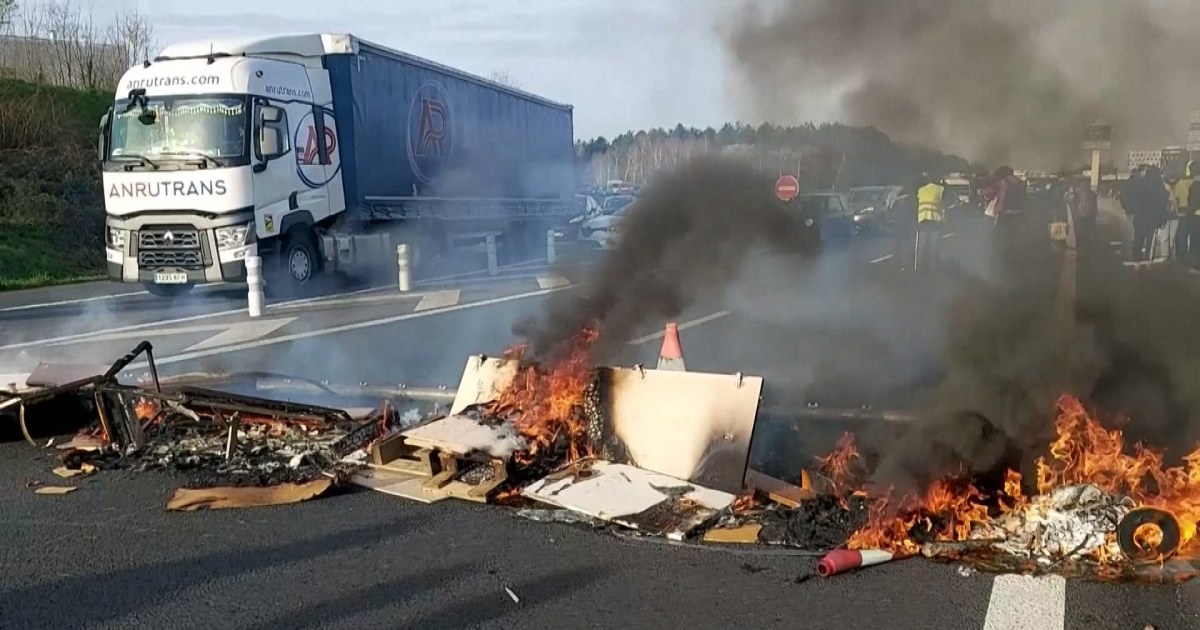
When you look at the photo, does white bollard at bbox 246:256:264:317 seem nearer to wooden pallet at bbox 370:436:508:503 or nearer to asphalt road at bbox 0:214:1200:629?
asphalt road at bbox 0:214:1200:629

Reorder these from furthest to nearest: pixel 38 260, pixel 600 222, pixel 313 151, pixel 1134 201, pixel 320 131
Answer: pixel 600 222 → pixel 38 260 → pixel 1134 201 → pixel 320 131 → pixel 313 151

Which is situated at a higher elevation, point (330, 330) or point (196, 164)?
point (196, 164)

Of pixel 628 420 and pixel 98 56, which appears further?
pixel 98 56

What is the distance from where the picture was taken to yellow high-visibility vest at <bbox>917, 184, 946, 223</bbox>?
15172 mm

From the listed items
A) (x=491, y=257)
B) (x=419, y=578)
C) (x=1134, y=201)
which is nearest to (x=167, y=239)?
(x=491, y=257)

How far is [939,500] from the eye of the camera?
440 cm

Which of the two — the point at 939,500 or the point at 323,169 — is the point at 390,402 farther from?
the point at 323,169

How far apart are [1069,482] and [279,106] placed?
480 inches

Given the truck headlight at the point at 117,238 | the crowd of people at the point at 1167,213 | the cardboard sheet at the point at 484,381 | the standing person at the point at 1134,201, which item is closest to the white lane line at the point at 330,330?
the cardboard sheet at the point at 484,381

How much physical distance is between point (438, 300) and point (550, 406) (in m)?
8.51

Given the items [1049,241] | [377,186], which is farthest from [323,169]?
[1049,241]

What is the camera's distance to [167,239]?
1342 cm

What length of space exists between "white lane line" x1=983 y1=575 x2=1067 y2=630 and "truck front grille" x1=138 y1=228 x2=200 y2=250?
12188mm

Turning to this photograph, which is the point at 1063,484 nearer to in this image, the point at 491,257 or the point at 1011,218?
the point at 1011,218
